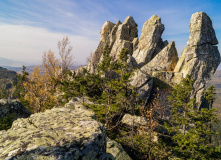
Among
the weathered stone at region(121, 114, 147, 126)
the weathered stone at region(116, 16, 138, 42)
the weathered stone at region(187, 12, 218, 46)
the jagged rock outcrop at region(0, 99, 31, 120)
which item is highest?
the weathered stone at region(116, 16, 138, 42)

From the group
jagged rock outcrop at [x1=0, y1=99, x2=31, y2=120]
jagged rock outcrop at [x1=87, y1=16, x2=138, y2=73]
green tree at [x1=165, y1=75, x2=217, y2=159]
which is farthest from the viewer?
jagged rock outcrop at [x1=87, y1=16, x2=138, y2=73]

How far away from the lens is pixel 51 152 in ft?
11.3

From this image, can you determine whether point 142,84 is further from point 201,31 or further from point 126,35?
point 126,35

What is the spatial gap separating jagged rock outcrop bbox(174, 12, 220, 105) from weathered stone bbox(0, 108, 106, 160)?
4237 centimetres

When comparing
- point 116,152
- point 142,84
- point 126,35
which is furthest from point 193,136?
point 126,35

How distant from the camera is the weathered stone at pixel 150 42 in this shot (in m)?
55.6

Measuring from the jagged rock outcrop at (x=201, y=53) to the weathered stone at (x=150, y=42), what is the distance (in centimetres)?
1671

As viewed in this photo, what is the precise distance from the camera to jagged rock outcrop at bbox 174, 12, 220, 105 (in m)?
38.6

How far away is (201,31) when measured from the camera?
39344 mm

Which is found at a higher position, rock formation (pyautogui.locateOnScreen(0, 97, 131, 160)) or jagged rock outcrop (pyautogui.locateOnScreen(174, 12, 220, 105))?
jagged rock outcrop (pyautogui.locateOnScreen(174, 12, 220, 105))

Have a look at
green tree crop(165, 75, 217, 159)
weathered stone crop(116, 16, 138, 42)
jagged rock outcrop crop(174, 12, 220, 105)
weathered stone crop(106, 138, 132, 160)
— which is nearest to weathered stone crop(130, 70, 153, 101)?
jagged rock outcrop crop(174, 12, 220, 105)

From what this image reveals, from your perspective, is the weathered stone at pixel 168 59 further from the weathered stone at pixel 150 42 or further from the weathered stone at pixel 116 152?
the weathered stone at pixel 116 152

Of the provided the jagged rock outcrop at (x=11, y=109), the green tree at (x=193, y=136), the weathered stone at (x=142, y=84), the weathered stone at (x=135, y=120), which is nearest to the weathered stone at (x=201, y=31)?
the weathered stone at (x=142, y=84)

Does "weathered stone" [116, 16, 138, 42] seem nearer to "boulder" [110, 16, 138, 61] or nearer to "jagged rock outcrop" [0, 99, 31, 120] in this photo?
"boulder" [110, 16, 138, 61]
